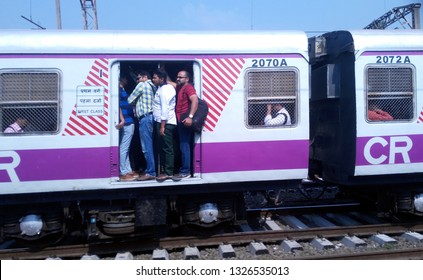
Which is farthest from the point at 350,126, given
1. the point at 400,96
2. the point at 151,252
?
the point at 151,252

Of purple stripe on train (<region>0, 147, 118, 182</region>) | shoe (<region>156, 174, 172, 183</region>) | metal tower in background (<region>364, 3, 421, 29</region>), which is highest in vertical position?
metal tower in background (<region>364, 3, 421, 29</region>)

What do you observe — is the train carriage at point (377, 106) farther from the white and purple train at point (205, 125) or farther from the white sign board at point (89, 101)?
the white sign board at point (89, 101)

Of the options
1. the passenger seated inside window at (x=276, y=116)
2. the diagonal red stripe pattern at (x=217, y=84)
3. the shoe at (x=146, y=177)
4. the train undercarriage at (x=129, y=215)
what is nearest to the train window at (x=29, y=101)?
the train undercarriage at (x=129, y=215)

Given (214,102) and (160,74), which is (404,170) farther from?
(160,74)

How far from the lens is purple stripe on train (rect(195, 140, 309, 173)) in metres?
5.95

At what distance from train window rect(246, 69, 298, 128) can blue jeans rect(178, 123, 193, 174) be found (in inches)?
38.1

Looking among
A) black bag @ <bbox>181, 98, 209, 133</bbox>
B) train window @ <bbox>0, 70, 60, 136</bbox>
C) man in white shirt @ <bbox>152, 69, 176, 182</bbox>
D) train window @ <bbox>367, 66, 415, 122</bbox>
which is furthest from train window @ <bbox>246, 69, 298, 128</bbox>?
train window @ <bbox>0, 70, 60, 136</bbox>

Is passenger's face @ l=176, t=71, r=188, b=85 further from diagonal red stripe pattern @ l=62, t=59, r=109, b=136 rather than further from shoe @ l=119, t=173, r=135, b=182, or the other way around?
shoe @ l=119, t=173, r=135, b=182

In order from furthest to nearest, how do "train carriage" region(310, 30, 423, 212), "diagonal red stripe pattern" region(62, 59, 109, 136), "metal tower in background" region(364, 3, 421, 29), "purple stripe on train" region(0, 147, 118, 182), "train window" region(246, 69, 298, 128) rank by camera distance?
"metal tower in background" region(364, 3, 421, 29)
"train carriage" region(310, 30, 423, 212)
"train window" region(246, 69, 298, 128)
"diagonal red stripe pattern" region(62, 59, 109, 136)
"purple stripe on train" region(0, 147, 118, 182)

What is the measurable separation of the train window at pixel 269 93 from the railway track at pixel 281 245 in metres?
1.93

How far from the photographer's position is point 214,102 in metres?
5.98

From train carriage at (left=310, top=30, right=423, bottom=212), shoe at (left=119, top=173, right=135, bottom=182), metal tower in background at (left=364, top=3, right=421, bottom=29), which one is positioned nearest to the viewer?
shoe at (left=119, top=173, right=135, bottom=182)

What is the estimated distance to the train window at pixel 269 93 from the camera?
607 cm

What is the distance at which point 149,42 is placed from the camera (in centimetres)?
584
